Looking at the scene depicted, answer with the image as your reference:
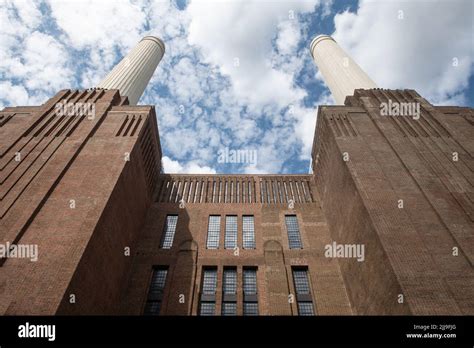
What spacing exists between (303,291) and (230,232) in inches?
247

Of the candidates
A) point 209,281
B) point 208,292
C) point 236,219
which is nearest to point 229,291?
point 208,292

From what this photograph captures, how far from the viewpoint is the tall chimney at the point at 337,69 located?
28.9 m

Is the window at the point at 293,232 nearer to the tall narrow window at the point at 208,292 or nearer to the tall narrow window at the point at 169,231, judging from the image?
the tall narrow window at the point at 208,292

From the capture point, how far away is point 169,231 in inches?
870

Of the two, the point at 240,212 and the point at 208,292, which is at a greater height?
the point at 240,212

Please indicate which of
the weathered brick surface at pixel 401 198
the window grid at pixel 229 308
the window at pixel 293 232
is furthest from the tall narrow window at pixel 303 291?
the window grid at pixel 229 308

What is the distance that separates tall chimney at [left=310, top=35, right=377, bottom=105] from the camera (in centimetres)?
2889

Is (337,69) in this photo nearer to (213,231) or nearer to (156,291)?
(213,231)

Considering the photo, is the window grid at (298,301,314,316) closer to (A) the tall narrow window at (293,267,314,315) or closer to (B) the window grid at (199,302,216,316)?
(A) the tall narrow window at (293,267,314,315)

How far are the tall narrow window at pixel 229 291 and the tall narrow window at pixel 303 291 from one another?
11.7 feet

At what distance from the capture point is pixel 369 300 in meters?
14.4

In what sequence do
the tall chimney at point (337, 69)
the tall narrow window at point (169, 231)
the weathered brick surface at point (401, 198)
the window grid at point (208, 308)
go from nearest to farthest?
the weathered brick surface at point (401, 198)
the window grid at point (208, 308)
the tall narrow window at point (169, 231)
the tall chimney at point (337, 69)

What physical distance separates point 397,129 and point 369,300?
10.9 meters
